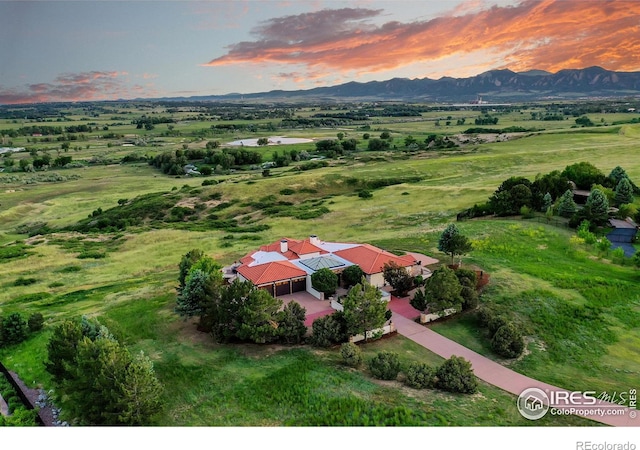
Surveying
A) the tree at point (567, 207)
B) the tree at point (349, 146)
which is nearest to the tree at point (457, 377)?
the tree at point (567, 207)

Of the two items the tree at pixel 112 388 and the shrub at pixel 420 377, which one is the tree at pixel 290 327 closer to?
the shrub at pixel 420 377

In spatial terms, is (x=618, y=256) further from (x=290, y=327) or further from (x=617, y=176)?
(x=290, y=327)

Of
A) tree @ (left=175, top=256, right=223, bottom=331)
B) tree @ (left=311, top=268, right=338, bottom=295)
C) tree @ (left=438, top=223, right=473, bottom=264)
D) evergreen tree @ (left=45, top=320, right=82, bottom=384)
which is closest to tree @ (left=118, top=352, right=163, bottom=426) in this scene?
evergreen tree @ (left=45, top=320, right=82, bottom=384)

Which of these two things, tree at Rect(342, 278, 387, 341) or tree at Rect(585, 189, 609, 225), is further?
tree at Rect(585, 189, 609, 225)

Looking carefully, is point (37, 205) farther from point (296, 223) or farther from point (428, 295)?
point (428, 295)

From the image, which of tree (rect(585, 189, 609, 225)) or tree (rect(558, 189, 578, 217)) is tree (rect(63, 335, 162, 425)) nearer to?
tree (rect(585, 189, 609, 225))

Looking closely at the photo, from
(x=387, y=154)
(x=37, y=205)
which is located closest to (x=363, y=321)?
(x=37, y=205)

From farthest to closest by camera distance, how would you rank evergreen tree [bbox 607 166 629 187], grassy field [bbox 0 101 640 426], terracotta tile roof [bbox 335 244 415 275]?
evergreen tree [bbox 607 166 629 187], terracotta tile roof [bbox 335 244 415 275], grassy field [bbox 0 101 640 426]
